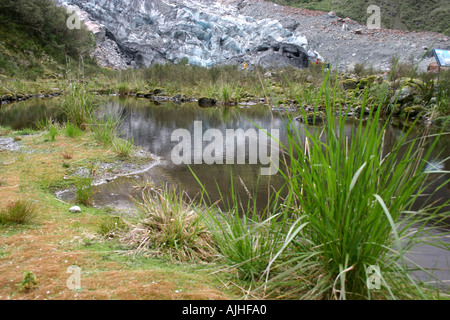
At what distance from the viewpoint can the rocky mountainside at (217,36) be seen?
33.3m

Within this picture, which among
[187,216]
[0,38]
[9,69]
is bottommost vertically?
[187,216]

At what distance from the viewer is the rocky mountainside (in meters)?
33.3

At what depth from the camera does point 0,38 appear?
20.0 m

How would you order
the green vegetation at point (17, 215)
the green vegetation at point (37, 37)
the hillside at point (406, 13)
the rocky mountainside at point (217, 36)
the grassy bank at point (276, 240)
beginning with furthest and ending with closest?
1. the rocky mountainside at point (217, 36)
2. the hillside at point (406, 13)
3. the green vegetation at point (37, 37)
4. the green vegetation at point (17, 215)
5. the grassy bank at point (276, 240)

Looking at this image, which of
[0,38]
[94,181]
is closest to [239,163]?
[94,181]

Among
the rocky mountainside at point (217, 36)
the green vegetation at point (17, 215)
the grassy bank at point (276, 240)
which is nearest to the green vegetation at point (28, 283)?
the grassy bank at point (276, 240)

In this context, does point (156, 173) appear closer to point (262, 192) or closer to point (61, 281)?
point (262, 192)

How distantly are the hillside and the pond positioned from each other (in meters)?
30.7

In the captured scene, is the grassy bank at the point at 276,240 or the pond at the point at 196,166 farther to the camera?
the pond at the point at 196,166

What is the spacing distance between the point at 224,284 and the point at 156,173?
9.55ft

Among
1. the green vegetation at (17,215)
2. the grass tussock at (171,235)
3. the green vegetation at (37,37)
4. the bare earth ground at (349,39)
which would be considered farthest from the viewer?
the bare earth ground at (349,39)

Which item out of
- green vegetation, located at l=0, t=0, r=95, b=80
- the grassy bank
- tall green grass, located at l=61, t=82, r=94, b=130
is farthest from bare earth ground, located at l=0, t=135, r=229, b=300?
green vegetation, located at l=0, t=0, r=95, b=80

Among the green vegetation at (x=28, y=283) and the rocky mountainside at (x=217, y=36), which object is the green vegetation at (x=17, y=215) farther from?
the rocky mountainside at (x=217, y=36)
